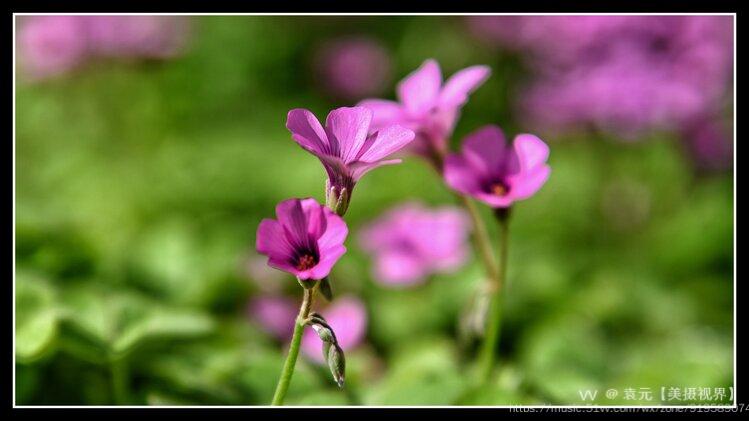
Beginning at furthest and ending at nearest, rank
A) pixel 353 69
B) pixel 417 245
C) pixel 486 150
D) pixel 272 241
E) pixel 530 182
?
pixel 353 69 < pixel 417 245 < pixel 486 150 < pixel 530 182 < pixel 272 241

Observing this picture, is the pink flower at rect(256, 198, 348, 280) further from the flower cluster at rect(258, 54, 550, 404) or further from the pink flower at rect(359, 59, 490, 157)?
the pink flower at rect(359, 59, 490, 157)

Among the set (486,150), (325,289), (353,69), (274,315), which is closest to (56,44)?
(353,69)

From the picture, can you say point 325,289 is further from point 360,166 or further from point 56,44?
point 56,44

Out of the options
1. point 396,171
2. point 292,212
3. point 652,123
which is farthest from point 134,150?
point 292,212

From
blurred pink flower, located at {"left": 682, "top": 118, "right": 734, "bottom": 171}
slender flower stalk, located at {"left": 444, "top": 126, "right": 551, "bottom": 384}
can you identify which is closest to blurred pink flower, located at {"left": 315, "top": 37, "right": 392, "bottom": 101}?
blurred pink flower, located at {"left": 682, "top": 118, "right": 734, "bottom": 171}

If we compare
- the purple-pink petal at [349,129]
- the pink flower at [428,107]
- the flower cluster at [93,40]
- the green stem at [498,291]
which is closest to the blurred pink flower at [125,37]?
the flower cluster at [93,40]

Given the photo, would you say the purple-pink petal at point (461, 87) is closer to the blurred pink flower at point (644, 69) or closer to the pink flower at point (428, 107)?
the pink flower at point (428, 107)

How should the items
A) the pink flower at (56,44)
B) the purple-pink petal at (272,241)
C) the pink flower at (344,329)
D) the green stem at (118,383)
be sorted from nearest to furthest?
the purple-pink petal at (272,241), the green stem at (118,383), the pink flower at (344,329), the pink flower at (56,44)
